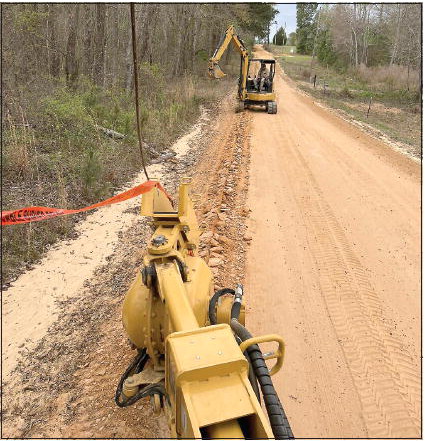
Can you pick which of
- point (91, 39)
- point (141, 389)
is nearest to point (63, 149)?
point (91, 39)

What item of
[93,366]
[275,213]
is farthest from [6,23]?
[93,366]

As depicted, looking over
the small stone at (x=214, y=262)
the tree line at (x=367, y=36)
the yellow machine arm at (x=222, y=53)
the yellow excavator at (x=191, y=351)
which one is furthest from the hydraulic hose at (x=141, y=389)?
the tree line at (x=367, y=36)

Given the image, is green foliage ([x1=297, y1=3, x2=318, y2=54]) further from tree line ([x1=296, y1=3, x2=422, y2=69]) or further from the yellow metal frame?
the yellow metal frame

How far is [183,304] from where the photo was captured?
7.61 feet

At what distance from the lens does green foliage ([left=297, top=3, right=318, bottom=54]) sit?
61.4m

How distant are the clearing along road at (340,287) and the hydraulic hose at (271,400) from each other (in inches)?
81.7

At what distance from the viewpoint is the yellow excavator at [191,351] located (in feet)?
5.46

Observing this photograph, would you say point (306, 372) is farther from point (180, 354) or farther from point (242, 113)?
point (242, 113)

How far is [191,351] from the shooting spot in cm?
180

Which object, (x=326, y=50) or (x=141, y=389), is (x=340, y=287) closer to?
(x=141, y=389)

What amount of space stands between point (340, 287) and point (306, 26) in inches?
2706

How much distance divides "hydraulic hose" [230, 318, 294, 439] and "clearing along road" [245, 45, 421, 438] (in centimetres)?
207

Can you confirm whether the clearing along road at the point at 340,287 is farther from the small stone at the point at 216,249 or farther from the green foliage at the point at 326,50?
the green foliage at the point at 326,50

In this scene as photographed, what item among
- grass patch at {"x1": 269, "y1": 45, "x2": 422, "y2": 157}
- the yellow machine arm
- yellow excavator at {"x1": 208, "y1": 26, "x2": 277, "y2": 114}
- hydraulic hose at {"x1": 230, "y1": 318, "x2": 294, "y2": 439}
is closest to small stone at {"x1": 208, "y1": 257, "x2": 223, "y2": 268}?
hydraulic hose at {"x1": 230, "y1": 318, "x2": 294, "y2": 439}
